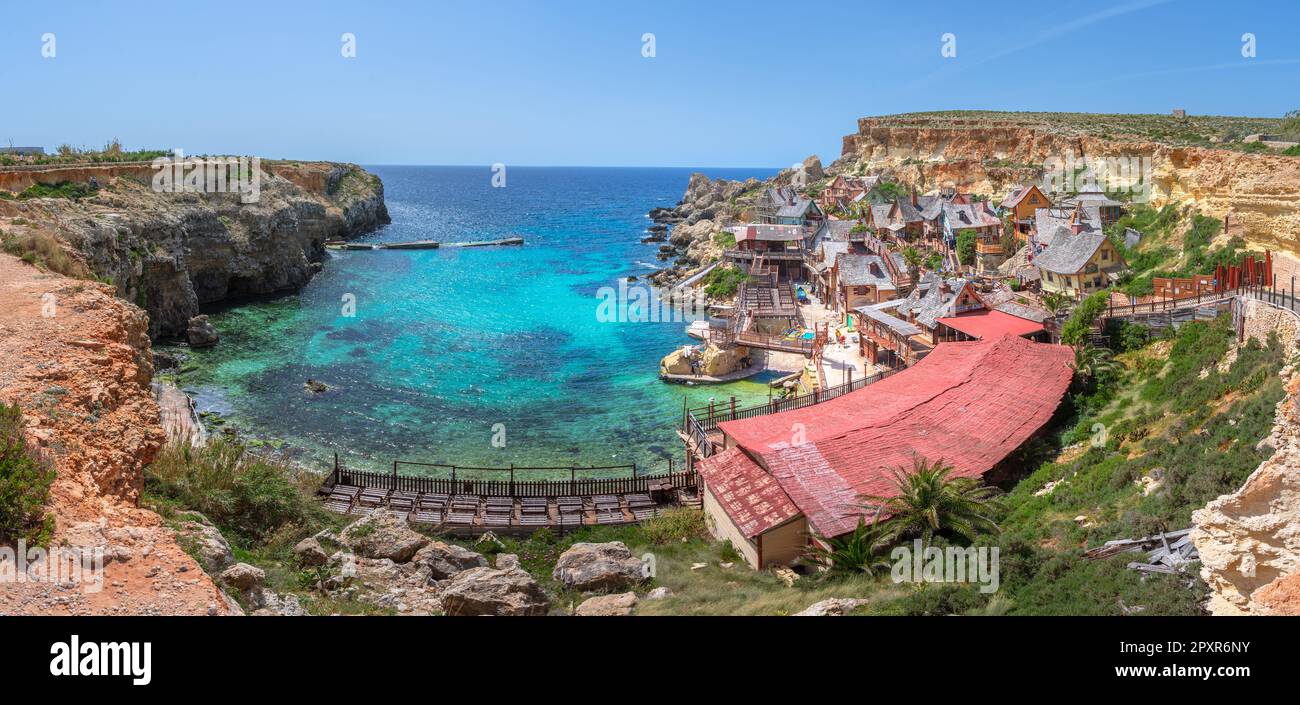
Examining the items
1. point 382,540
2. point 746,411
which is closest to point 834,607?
point 382,540

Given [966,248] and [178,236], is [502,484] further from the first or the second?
[966,248]

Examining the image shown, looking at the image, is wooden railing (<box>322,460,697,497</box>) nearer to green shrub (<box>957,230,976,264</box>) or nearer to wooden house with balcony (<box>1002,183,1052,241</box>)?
green shrub (<box>957,230,976,264</box>)

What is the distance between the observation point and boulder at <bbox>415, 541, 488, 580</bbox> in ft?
67.7

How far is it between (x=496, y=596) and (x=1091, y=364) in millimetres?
26561

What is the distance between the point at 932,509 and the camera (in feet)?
68.8

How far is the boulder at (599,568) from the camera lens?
68.1ft

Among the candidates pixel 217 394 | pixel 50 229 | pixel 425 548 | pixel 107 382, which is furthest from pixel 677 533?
pixel 50 229

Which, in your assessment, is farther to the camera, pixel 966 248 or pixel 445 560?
pixel 966 248

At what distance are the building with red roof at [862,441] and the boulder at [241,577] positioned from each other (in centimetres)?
1252

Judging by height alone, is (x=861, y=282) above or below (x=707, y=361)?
above

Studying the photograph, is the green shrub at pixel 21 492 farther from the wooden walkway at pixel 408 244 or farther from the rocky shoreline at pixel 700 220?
the wooden walkway at pixel 408 244

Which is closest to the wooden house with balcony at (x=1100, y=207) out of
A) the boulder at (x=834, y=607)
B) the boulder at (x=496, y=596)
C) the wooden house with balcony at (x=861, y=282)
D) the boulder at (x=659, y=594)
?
the wooden house with balcony at (x=861, y=282)

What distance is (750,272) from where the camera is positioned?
230 ft
